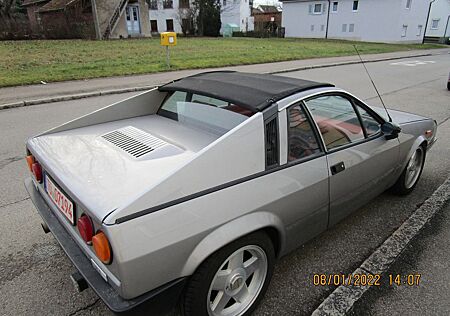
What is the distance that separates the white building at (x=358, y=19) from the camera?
3747cm

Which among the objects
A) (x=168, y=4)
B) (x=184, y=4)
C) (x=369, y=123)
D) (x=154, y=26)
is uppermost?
(x=168, y=4)

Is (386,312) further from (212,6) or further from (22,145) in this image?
(212,6)

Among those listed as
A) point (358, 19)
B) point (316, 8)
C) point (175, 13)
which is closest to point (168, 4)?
point (175, 13)

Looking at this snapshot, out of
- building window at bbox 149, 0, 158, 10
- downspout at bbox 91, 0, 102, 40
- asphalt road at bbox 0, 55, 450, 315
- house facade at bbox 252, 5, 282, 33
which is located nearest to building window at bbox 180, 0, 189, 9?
building window at bbox 149, 0, 158, 10

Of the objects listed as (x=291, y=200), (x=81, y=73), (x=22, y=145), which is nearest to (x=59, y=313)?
(x=291, y=200)

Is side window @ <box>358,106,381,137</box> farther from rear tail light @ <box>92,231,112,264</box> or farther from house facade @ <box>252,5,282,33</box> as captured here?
house facade @ <box>252,5,282,33</box>

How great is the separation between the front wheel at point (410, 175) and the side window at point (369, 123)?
0.81 metres

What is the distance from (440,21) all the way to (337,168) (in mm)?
57363

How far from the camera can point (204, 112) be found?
2717mm

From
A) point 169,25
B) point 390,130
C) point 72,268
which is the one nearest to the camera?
point 72,268

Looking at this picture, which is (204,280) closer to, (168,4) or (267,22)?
(168,4)

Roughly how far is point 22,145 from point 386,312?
5533mm
